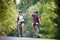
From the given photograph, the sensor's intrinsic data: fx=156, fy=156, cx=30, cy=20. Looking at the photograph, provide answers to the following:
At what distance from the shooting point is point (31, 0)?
1835 millimetres

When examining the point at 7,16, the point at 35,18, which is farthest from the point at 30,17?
the point at 7,16

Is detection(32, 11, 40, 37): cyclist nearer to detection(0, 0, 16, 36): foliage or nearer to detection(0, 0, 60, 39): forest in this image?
detection(0, 0, 60, 39): forest

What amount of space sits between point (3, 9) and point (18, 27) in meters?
0.28

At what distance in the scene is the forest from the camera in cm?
179

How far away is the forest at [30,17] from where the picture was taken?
1788 millimetres

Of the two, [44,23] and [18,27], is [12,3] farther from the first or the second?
[44,23]

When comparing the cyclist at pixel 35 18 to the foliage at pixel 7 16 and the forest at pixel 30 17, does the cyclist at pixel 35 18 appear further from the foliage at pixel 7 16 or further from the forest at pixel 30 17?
the foliage at pixel 7 16

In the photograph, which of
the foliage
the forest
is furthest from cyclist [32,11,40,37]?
the foliage

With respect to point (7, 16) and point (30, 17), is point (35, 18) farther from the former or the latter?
point (7, 16)

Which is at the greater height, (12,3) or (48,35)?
(12,3)

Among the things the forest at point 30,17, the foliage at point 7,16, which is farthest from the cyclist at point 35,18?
the foliage at point 7,16

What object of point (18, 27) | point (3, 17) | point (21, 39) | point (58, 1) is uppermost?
point (58, 1)

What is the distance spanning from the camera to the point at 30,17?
1.82m

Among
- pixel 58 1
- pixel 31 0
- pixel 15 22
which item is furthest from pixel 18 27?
pixel 58 1
